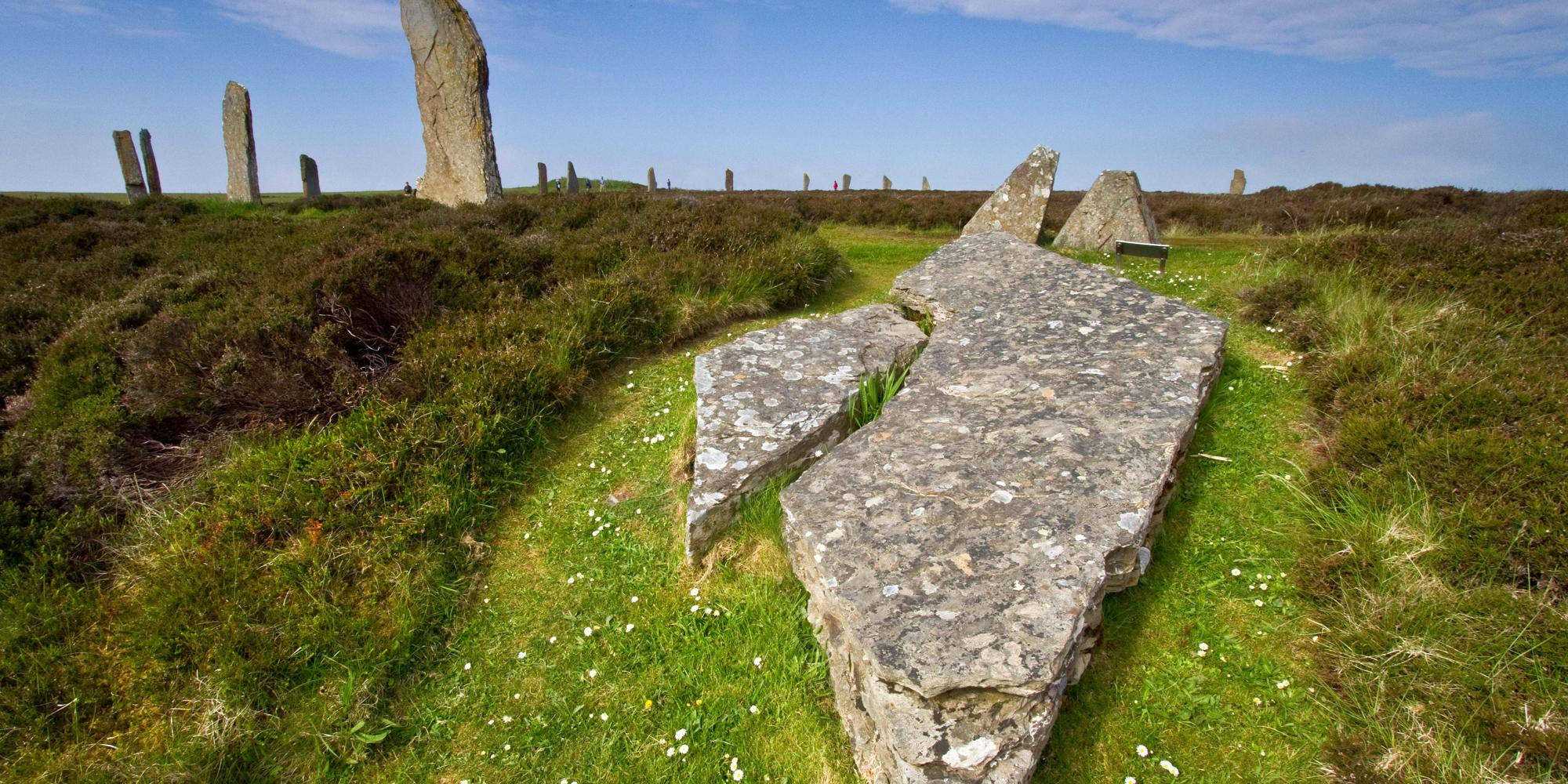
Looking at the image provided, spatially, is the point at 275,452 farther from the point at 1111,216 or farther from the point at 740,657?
the point at 1111,216

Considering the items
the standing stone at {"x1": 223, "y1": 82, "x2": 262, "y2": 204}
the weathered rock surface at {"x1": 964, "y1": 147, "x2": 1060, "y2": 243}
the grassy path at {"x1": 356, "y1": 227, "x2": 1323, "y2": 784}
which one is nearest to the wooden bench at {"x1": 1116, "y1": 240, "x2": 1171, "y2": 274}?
the weathered rock surface at {"x1": 964, "y1": 147, "x2": 1060, "y2": 243}

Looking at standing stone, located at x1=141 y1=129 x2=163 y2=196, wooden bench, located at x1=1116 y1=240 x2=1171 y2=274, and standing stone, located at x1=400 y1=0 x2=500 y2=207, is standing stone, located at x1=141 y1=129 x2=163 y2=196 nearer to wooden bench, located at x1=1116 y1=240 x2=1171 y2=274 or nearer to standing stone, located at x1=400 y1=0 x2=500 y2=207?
standing stone, located at x1=400 y1=0 x2=500 y2=207

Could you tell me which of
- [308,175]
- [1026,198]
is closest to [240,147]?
[308,175]

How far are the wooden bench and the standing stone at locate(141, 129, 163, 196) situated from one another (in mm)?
24991

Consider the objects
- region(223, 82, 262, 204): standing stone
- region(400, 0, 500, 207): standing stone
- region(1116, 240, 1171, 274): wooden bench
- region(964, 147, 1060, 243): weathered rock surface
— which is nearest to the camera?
region(1116, 240, 1171, 274): wooden bench

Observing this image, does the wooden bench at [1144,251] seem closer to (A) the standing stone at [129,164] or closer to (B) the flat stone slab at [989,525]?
(B) the flat stone slab at [989,525]

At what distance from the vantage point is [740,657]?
406 centimetres

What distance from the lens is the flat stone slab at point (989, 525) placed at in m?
2.98

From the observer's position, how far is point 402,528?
4855 mm

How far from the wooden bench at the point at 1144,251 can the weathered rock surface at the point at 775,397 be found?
15.6 ft

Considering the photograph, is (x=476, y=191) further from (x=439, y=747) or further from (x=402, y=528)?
(x=439, y=747)

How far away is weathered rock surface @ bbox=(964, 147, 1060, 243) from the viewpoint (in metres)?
12.4

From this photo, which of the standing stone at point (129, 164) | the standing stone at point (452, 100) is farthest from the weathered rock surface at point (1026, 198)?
the standing stone at point (129, 164)

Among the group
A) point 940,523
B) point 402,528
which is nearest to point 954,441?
point 940,523
